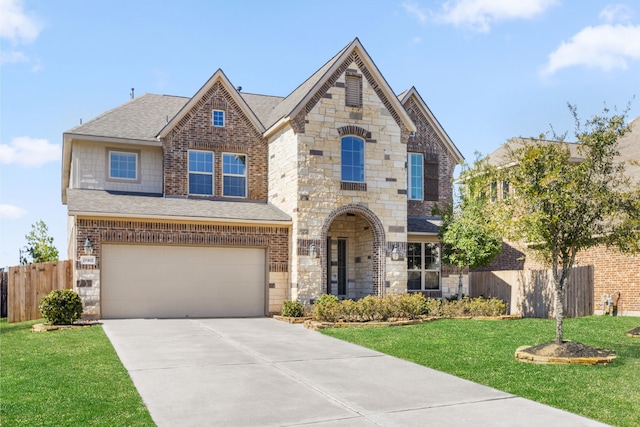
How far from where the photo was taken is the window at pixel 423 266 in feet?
79.0

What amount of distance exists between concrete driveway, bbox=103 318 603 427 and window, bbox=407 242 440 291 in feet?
30.9

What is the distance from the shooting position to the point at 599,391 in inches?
373

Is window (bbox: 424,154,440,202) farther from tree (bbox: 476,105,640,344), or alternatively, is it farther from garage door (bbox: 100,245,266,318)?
tree (bbox: 476,105,640,344)

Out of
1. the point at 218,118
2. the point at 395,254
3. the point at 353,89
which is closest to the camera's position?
the point at 395,254

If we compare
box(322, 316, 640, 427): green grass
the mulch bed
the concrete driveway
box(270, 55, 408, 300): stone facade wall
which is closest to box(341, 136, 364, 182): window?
box(270, 55, 408, 300): stone facade wall

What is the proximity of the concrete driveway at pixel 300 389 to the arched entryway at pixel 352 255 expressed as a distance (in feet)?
24.9

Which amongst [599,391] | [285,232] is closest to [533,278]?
[285,232]

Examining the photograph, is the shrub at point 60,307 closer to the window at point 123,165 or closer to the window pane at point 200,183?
the window at point 123,165

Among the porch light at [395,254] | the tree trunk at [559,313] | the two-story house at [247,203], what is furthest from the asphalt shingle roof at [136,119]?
the tree trunk at [559,313]

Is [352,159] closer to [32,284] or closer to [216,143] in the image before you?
[216,143]

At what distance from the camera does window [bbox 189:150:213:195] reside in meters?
23.1

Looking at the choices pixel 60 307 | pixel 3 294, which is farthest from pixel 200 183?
pixel 3 294

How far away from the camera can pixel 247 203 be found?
23203 millimetres

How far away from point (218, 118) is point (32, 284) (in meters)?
8.85
